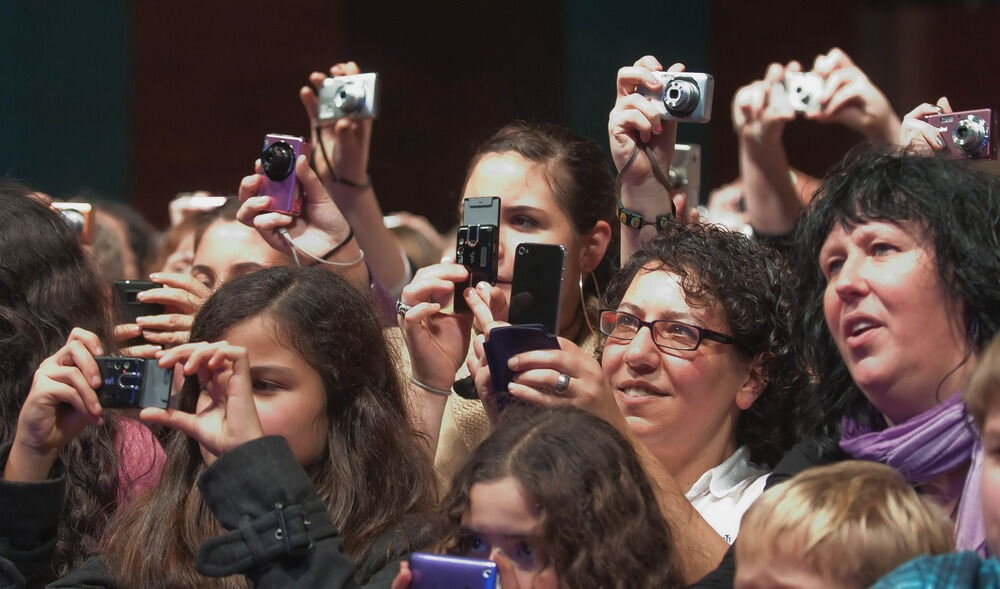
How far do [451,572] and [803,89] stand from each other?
160cm

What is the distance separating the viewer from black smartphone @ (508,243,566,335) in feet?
7.05

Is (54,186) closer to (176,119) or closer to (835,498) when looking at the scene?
(176,119)

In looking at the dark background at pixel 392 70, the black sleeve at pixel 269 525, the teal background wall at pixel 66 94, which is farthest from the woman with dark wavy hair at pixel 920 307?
the teal background wall at pixel 66 94

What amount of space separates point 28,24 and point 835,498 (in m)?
4.44

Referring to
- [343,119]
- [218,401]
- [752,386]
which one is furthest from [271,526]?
[343,119]

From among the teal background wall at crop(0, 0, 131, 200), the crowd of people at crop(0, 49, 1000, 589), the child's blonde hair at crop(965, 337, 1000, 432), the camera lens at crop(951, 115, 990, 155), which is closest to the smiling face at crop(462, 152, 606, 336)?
the crowd of people at crop(0, 49, 1000, 589)

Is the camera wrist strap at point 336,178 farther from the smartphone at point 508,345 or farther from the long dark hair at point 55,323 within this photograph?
the smartphone at point 508,345

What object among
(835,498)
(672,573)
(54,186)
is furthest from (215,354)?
(54,186)

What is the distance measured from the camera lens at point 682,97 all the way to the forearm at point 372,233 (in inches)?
32.3

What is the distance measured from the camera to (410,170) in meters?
5.59

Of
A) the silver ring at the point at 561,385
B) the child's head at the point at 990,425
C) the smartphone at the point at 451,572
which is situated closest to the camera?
the child's head at the point at 990,425

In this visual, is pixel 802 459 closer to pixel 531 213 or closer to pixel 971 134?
pixel 971 134

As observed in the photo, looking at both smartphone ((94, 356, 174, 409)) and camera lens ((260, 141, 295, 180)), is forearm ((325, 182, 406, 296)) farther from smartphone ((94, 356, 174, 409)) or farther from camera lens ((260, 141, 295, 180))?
smartphone ((94, 356, 174, 409))

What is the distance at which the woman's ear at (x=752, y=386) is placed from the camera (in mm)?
2246
